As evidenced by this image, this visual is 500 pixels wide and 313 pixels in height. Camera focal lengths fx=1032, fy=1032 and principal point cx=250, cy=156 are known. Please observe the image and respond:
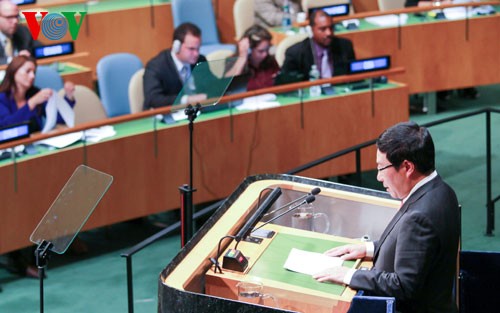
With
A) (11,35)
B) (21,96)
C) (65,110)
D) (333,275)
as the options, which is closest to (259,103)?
(65,110)

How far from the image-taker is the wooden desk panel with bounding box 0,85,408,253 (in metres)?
5.96

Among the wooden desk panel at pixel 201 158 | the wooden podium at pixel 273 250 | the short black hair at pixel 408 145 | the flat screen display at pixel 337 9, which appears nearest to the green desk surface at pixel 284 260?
the wooden podium at pixel 273 250

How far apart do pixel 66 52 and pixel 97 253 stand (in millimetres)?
1895

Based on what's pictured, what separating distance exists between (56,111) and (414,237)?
366 cm

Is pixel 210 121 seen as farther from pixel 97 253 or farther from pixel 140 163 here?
pixel 97 253

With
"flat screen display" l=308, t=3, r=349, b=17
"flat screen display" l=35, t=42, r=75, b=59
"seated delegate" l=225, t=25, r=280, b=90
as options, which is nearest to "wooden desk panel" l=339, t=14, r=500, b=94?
"flat screen display" l=308, t=3, r=349, b=17

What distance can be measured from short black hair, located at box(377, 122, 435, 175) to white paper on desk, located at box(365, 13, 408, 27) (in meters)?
5.44

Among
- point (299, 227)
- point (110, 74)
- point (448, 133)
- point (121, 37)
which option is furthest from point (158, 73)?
point (299, 227)

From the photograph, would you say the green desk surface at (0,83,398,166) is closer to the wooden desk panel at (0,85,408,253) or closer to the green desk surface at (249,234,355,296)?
the wooden desk panel at (0,85,408,253)

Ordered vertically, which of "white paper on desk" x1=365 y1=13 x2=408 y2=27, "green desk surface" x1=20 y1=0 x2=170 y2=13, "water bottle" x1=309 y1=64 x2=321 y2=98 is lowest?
"water bottle" x1=309 y1=64 x2=321 y2=98

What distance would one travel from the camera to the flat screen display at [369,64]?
7.11m

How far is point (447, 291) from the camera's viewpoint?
3.42 metres

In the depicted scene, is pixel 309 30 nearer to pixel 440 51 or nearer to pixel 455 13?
pixel 440 51

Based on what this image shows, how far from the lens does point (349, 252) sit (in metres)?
3.61
